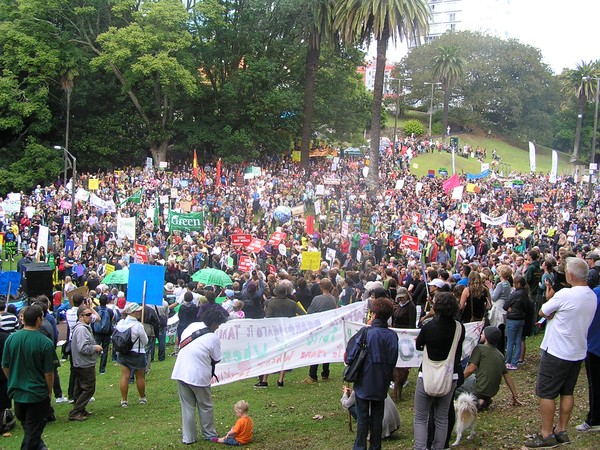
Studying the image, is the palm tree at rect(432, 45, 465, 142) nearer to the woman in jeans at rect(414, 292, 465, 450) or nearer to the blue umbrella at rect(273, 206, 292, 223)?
the blue umbrella at rect(273, 206, 292, 223)

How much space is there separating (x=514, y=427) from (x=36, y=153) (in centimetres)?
3928

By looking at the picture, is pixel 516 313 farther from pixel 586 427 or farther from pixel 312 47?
pixel 312 47

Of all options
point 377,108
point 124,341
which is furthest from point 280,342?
point 377,108

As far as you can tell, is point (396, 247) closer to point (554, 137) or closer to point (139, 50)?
point (139, 50)

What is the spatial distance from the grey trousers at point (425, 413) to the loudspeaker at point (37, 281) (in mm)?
10340

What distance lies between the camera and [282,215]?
30.7m

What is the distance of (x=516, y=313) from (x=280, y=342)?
3.38 m

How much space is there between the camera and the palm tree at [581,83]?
6590 centimetres

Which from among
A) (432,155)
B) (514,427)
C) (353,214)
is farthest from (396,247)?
(432,155)

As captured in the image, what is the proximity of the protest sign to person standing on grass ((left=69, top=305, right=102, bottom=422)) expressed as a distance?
31.5ft

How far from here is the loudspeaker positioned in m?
14.8

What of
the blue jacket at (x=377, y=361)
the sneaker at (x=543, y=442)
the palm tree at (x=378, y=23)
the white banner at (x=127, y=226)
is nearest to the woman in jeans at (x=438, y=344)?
the blue jacket at (x=377, y=361)

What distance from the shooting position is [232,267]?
71.5ft

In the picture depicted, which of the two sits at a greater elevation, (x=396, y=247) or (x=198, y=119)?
(x=198, y=119)
